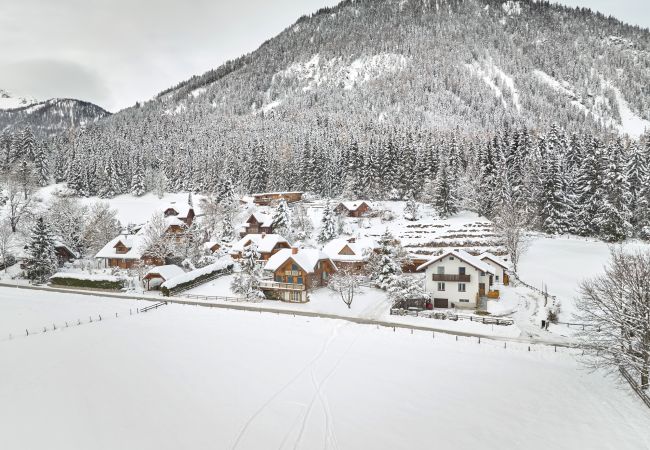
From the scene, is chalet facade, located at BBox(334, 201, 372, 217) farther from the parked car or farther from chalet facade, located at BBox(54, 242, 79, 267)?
the parked car

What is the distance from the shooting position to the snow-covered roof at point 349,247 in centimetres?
5675

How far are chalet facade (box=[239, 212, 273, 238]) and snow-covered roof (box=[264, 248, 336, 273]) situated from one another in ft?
91.0

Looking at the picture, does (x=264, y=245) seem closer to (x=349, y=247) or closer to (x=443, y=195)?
(x=349, y=247)

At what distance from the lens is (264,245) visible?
61938 millimetres

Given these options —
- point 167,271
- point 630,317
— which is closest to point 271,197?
point 167,271

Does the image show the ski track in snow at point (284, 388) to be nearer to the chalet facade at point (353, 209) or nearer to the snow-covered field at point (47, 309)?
the snow-covered field at point (47, 309)

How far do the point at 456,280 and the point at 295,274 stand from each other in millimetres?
19959

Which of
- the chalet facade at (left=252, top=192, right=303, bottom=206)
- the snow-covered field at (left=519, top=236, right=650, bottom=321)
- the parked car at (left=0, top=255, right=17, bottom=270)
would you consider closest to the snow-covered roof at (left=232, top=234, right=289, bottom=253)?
the chalet facade at (left=252, top=192, right=303, bottom=206)

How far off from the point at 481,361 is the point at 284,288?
24.8 m

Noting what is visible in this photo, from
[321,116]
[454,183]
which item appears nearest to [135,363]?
[454,183]

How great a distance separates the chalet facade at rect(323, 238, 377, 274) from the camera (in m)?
55.4

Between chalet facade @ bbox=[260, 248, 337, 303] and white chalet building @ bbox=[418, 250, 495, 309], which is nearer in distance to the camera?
white chalet building @ bbox=[418, 250, 495, 309]

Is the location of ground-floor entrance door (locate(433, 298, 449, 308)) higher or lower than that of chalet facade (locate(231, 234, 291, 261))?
lower

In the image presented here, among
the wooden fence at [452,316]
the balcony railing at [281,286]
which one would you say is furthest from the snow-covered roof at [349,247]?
the wooden fence at [452,316]
